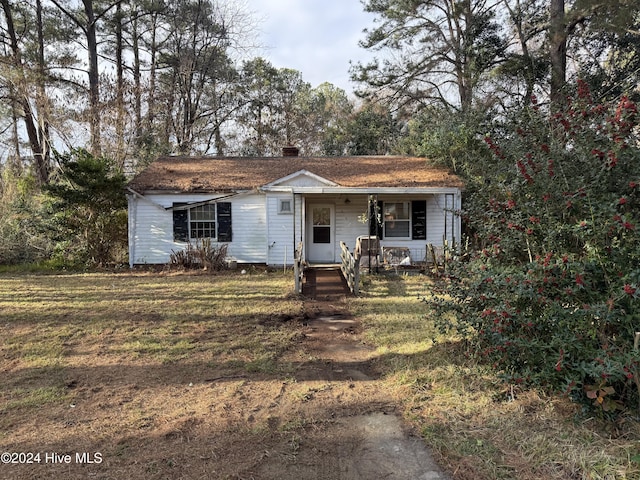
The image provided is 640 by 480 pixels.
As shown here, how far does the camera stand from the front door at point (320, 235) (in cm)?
1313

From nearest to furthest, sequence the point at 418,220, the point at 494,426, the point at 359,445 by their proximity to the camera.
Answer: the point at 359,445, the point at 494,426, the point at 418,220

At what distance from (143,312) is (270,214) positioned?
234 inches

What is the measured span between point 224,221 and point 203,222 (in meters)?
0.70

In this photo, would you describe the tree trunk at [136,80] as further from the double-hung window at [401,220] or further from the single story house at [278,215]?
the double-hung window at [401,220]

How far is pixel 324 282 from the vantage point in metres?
10.0

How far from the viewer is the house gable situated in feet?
39.3

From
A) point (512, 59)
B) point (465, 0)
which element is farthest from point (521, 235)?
point (465, 0)

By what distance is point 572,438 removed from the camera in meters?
2.79

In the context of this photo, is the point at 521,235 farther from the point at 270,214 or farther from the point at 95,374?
the point at 270,214

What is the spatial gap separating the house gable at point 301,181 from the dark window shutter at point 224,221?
144cm

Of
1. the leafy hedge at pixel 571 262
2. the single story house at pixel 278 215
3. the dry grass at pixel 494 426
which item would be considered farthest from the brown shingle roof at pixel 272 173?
the leafy hedge at pixel 571 262

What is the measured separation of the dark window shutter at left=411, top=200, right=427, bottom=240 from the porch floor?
283 centimetres

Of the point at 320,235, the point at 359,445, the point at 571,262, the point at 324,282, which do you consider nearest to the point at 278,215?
the point at 320,235

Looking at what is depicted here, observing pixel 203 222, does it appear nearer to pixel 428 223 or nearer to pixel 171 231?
pixel 171 231
